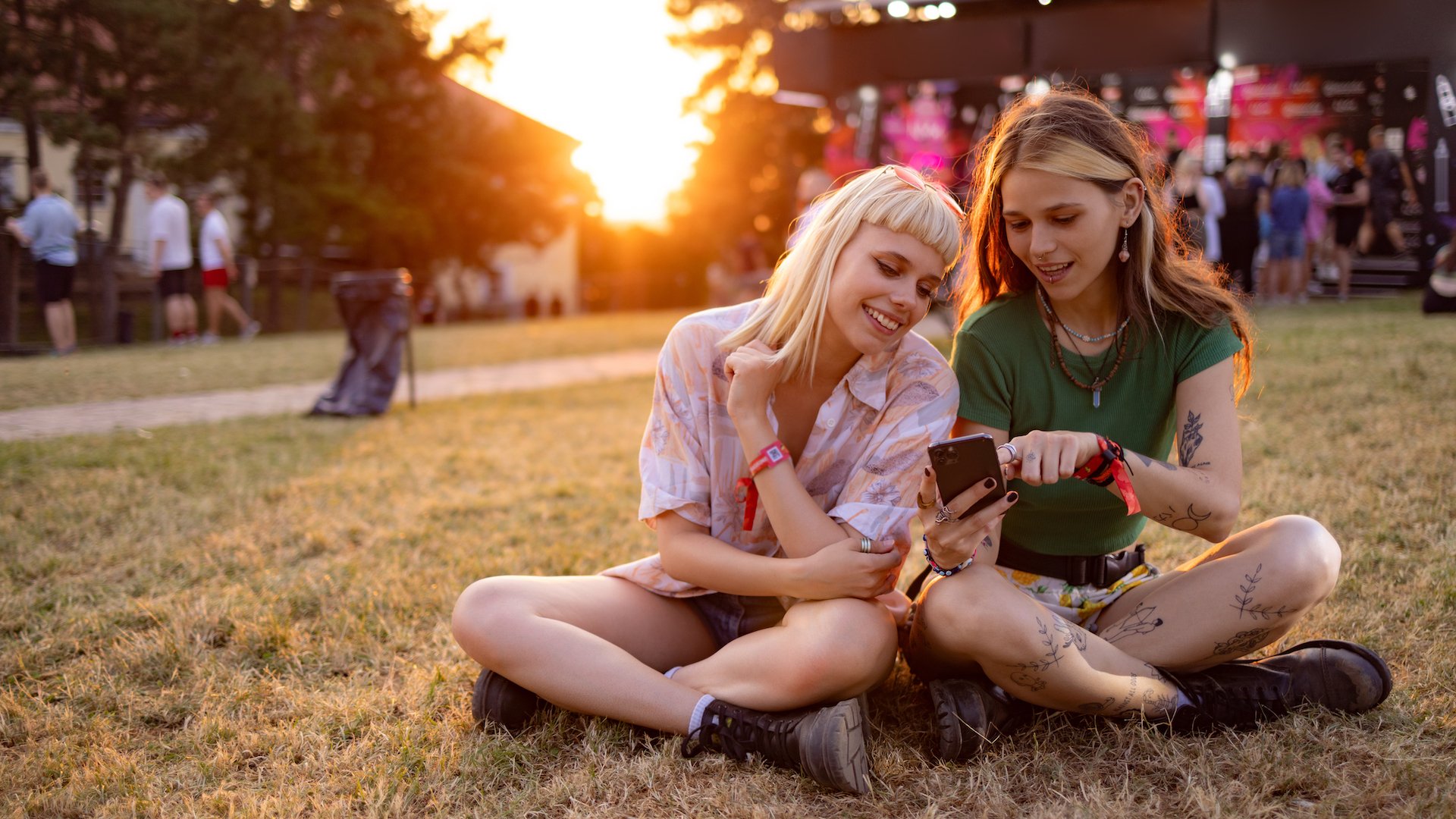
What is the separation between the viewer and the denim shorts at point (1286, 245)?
1160 cm

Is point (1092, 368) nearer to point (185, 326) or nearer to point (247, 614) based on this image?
point (247, 614)

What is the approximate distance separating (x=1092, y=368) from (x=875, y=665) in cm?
83

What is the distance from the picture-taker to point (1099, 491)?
2.28m

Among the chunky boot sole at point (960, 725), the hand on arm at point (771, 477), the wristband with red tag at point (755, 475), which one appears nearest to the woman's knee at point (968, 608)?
the chunky boot sole at point (960, 725)

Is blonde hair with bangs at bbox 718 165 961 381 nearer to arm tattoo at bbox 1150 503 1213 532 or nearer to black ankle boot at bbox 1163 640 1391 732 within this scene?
arm tattoo at bbox 1150 503 1213 532

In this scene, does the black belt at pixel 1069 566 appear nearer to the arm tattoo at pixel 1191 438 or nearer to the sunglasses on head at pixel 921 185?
the arm tattoo at pixel 1191 438

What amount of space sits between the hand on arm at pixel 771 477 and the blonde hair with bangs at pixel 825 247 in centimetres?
7

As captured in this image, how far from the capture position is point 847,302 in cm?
221

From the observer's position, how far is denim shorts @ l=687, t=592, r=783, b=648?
8.04 ft

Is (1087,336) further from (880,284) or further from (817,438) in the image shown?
(817,438)

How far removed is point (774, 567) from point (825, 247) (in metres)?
0.70

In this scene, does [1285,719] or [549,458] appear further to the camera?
[549,458]

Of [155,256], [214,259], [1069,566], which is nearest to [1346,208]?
[1069,566]

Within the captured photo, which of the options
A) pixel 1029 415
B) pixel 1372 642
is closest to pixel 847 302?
pixel 1029 415
